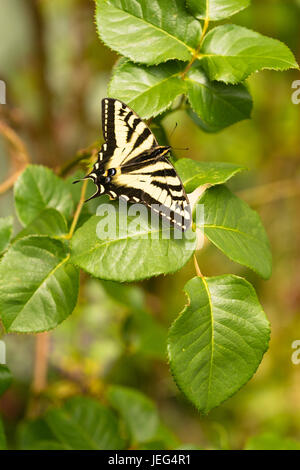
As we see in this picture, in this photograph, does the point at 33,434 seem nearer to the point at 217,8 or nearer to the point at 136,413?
the point at 136,413

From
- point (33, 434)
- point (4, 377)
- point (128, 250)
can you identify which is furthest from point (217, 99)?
point (33, 434)

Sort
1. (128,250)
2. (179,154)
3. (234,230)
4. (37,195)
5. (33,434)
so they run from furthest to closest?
(179,154)
(33,434)
(37,195)
(234,230)
(128,250)

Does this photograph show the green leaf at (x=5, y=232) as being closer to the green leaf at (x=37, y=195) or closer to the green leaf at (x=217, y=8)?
the green leaf at (x=37, y=195)

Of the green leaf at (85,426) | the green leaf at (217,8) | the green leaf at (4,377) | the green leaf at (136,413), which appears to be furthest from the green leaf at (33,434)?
the green leaf at (217,8)

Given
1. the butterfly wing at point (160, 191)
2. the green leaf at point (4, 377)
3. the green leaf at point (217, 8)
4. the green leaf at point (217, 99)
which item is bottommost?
the green leaf at point (4, 377)

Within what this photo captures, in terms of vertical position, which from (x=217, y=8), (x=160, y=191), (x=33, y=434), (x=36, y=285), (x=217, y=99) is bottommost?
(x=33, y=434)

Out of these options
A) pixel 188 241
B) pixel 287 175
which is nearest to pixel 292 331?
pixel 287 175

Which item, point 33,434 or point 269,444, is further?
point 33,434

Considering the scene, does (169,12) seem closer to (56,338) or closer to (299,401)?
(56,338)
